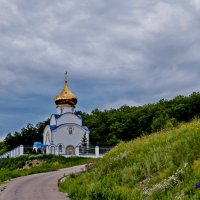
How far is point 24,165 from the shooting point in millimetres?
41406

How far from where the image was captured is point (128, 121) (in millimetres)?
70750

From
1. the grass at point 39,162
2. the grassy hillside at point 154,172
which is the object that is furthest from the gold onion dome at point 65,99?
the grassy hillside at point 154,172

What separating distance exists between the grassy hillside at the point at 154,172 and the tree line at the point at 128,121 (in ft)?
150

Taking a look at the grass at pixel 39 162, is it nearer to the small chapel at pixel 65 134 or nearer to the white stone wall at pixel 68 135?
the small chapel at pixel 65 134

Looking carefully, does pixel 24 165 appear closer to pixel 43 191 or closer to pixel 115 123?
pixel 43 191

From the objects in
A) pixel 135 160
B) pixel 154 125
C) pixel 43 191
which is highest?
pixel 154 125

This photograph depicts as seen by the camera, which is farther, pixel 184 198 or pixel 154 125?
pixel 154 125

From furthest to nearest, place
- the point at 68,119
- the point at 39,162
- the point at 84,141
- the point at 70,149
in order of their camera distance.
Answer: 1. the point at 68,119
2. the point at 70,149
3. the point at 84,141
4. the point at 39,162

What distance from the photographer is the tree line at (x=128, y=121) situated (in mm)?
68438

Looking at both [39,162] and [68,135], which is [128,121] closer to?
[68,135]

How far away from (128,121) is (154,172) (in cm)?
5665

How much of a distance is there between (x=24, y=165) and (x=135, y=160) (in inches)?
1037

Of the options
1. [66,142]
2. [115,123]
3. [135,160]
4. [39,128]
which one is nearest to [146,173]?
[135,160]

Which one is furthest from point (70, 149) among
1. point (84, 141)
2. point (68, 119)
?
point (68, 119)
